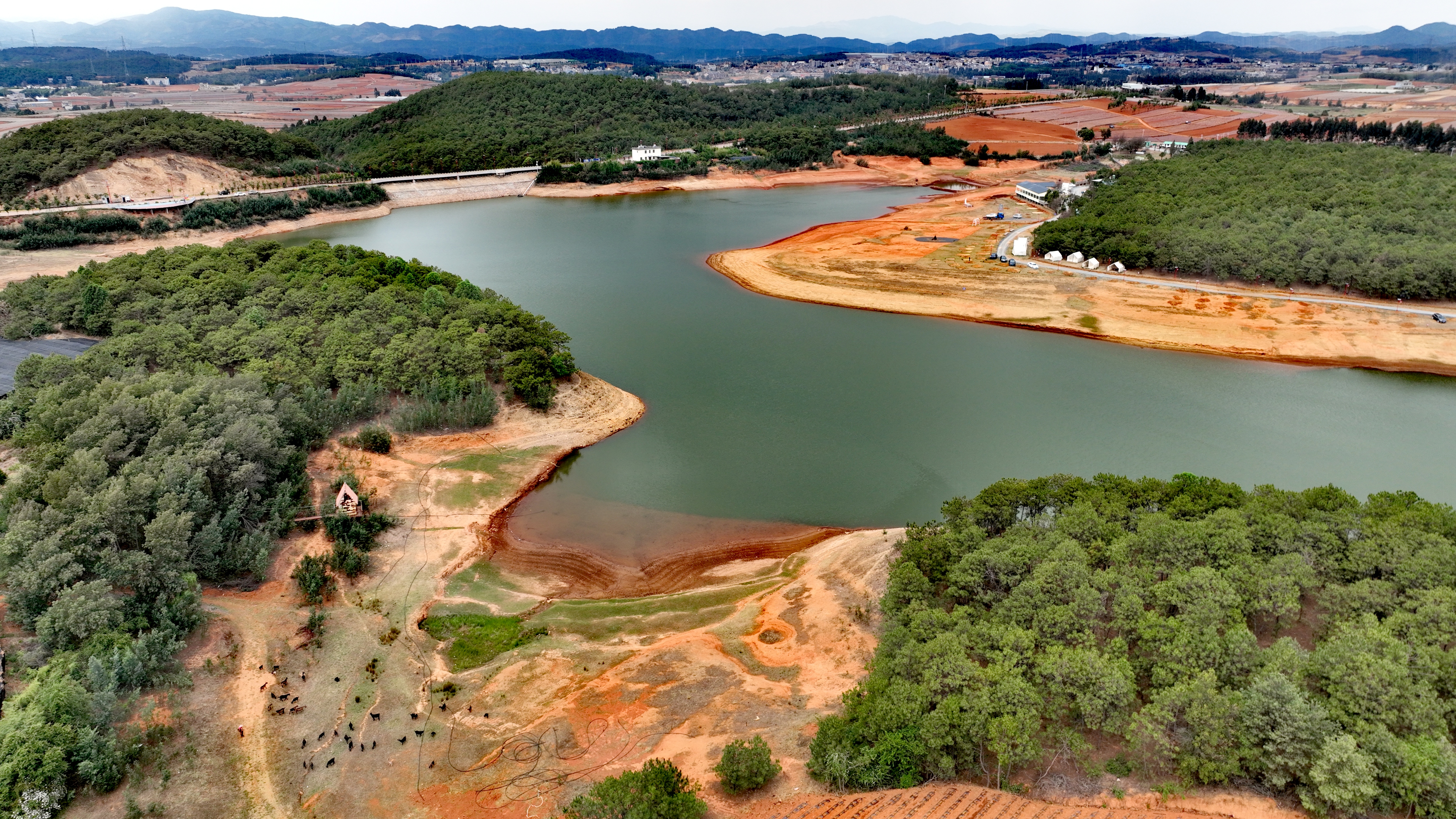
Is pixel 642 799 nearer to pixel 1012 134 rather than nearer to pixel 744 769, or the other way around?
pixel 744 769

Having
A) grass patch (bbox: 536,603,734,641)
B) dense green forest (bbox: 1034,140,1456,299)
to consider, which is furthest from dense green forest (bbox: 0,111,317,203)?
dense green forest (bbox: 1034,140,1456,299)

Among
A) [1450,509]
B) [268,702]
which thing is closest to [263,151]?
[268,702]

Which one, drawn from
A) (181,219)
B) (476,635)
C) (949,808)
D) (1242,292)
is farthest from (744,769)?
(181,219)

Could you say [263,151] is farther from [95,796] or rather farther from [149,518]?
[95,796]

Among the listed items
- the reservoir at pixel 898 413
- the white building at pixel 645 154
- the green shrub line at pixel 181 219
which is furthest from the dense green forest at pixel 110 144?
the reservoir at pixel 898 413

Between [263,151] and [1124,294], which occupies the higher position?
[263,151]

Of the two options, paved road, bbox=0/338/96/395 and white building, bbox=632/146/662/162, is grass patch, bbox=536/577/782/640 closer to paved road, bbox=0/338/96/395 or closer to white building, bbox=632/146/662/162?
paved road, bbox=0/338/96/395

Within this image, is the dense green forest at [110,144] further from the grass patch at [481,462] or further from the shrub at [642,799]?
the shrub at [642,799]
